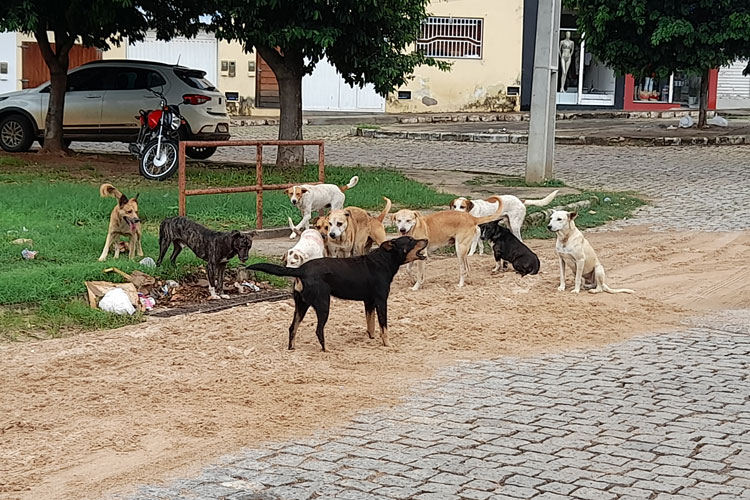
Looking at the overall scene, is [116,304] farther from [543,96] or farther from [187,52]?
[187,52]

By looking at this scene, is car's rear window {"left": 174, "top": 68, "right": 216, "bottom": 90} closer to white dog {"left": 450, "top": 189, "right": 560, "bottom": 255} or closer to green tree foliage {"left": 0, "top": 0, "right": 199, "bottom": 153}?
green tree foliage {"left": 0, "top": 0, "right": 199, "bottom": 153}

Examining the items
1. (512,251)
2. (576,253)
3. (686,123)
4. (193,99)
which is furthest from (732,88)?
(576,253)

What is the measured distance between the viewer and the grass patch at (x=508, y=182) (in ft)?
60.1

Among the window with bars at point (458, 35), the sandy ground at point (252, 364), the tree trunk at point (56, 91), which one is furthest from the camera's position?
the window with bars at point (458, 35)

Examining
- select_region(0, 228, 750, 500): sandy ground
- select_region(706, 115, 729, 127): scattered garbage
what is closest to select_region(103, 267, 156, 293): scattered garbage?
select_region(0, 228, 750, 500): sandy ground

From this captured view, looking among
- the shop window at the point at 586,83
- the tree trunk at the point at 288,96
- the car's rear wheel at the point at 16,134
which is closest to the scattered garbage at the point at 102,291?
the tree trunk at the point at 288,96

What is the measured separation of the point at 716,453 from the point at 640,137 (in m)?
23.8

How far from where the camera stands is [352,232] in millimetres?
10484

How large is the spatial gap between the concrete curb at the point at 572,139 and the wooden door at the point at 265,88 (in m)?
7.64

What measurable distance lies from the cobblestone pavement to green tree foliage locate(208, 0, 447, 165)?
9911 mm

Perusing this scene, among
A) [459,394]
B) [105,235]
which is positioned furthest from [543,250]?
[459,394]

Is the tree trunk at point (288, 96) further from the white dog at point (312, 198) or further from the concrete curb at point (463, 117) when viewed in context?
the concrete curb at point (463, 117)

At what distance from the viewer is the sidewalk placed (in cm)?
2842

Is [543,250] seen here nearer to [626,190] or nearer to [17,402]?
[626,190]
